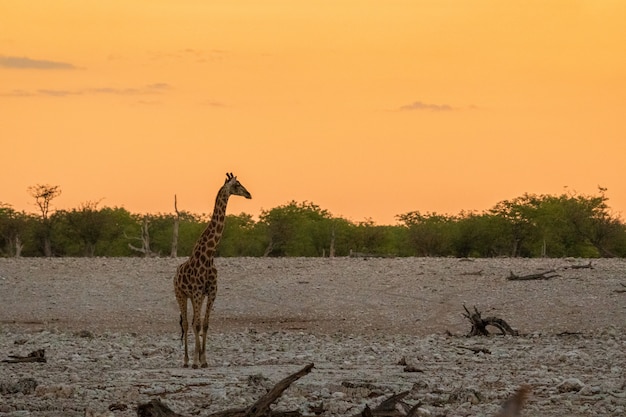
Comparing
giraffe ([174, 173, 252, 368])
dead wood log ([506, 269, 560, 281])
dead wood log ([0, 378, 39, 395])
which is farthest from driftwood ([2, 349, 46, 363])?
dead wood log ([506, 269, 560, 281])

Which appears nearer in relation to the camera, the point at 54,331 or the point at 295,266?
the point at 54,331

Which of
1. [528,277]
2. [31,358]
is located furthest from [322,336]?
[528,277]

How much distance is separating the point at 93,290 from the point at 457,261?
8592 millimetres

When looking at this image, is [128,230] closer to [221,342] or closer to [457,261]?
[457,261]

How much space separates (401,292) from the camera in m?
29.0

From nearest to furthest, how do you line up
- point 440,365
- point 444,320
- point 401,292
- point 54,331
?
point 440,365
point 54,331
point 444,320
point 401,292

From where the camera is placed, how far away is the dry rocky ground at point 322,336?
13820mm

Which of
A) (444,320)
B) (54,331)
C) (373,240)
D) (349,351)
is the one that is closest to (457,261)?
(444,320)

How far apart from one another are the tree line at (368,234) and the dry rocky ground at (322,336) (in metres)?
11.2

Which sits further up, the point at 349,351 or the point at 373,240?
the point at 373,240

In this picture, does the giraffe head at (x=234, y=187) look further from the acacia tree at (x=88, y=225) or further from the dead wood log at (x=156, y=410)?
the acacia tree at (x=88, y=225)

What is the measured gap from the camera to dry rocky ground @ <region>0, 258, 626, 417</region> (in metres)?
13.8

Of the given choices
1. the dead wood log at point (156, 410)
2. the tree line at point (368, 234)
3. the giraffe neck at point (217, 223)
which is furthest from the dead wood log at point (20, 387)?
the tree line at point (368, 234)

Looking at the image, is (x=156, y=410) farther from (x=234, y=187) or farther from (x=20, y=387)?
(x=234, y=187)
